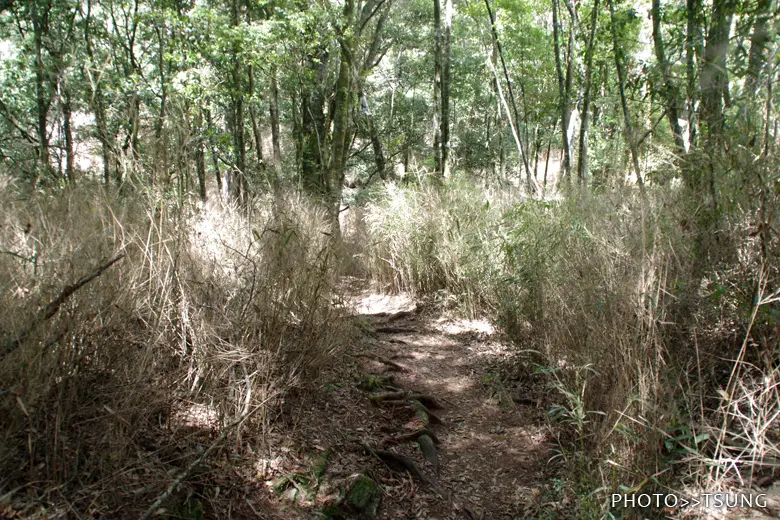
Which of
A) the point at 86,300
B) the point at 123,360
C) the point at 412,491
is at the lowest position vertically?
the point at 412,491

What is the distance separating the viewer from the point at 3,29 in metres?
13.7

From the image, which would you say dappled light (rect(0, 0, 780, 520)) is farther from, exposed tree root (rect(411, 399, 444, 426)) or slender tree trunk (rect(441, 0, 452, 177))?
slender tree trunk (rect(441, 0, 452, 177))

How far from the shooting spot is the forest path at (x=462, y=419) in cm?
302

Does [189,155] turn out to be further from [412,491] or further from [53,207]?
[412,491]

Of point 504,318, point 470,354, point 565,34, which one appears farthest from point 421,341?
point 565,34

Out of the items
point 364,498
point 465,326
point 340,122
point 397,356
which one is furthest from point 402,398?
point 340,122

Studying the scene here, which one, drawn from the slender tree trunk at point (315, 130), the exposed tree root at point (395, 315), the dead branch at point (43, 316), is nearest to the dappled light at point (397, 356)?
the dead branch at point (43, 316)

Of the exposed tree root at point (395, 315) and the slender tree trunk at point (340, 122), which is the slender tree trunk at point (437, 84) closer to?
the slender tree trunk at point (340, 122)

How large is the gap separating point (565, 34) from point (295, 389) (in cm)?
1017

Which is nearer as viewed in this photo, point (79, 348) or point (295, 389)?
point (79, 348)

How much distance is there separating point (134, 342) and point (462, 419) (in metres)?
2.61

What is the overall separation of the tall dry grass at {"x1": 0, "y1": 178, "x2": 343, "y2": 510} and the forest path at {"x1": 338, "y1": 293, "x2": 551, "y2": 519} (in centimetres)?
95

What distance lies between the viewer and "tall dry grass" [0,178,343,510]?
2.00 m

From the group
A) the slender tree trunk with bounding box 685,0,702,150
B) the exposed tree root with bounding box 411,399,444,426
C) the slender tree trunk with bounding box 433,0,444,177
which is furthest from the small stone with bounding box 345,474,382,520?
the slender tree trunk with bounding box 433,0,444,177
